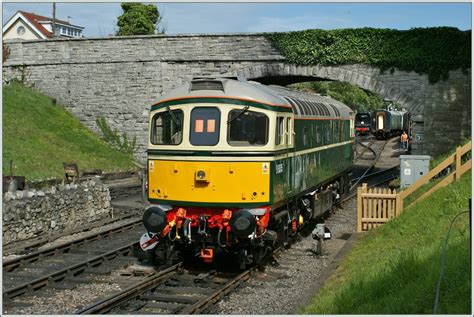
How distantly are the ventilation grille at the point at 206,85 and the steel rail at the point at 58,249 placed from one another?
4.66m

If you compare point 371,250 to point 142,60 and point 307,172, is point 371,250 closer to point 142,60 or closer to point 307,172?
point 307,172

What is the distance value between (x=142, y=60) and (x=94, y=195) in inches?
559

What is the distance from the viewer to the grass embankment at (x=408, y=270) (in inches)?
316

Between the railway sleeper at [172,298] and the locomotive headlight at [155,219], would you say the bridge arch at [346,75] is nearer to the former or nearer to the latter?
the locomotive headlight at [155,219]

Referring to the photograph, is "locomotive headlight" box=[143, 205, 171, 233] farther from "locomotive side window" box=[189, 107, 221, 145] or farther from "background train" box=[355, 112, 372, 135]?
"background train" box=[355, 112, 372, 135]

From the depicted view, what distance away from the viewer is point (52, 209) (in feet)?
56.0

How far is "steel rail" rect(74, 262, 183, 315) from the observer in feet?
31.4

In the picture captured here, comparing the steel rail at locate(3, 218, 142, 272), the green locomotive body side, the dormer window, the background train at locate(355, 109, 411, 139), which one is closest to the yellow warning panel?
the green locomotive body side

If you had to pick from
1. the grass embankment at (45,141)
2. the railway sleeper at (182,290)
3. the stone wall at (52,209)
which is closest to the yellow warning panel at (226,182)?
the railway sleeper at (182,290)

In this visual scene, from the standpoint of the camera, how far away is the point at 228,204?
11.9m

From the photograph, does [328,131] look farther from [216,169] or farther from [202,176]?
[202,176]

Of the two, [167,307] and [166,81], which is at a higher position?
[166,81]

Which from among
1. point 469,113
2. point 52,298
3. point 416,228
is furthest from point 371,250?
point 469,113

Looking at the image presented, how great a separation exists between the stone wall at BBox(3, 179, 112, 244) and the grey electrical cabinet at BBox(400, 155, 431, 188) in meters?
9.30
